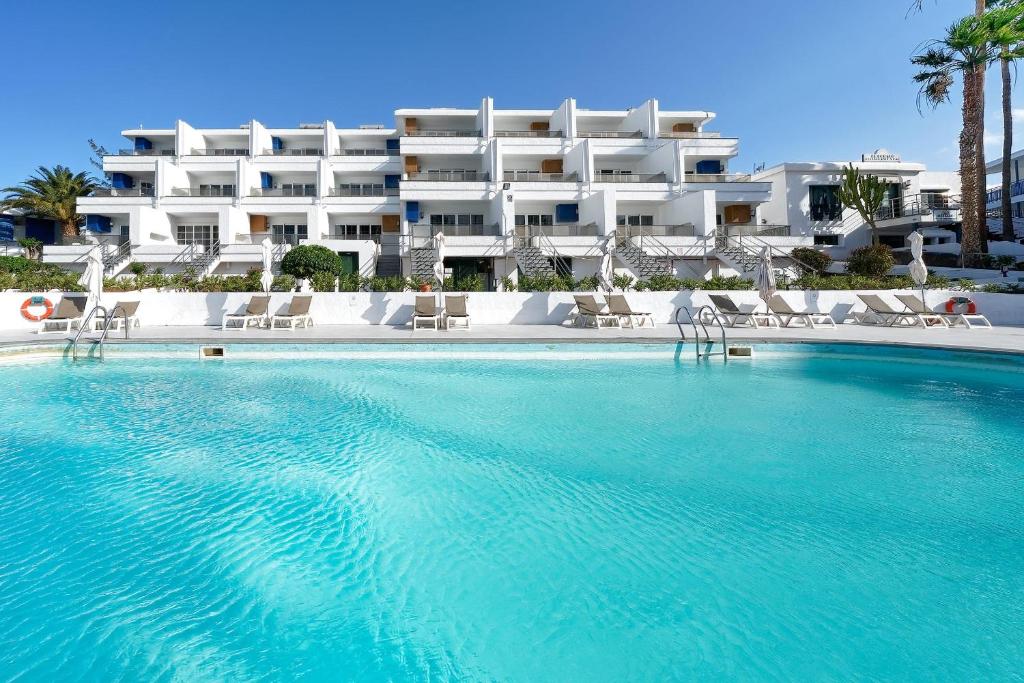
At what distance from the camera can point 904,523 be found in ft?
11.3

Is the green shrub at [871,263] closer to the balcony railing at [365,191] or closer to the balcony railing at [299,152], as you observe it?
the balcony railing at [365,191]

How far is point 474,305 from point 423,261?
25.2ft

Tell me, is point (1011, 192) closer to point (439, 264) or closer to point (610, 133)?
point (610, 133)

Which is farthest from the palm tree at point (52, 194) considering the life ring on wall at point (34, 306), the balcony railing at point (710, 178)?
the balcony railing at point (710, 178)

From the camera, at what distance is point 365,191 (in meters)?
29.4

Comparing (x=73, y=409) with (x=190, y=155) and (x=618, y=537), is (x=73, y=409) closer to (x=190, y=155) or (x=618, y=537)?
(x=618, y=537)

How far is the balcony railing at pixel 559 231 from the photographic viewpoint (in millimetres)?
23438

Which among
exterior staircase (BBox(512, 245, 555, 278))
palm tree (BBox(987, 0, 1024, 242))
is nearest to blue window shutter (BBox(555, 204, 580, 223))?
exterior staircase (BBox(512, 245, 555, 278))

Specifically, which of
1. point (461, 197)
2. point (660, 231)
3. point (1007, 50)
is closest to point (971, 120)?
point (1007, 50)

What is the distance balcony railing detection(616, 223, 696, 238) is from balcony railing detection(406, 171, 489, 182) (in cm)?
897

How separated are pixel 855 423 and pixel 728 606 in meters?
4.68

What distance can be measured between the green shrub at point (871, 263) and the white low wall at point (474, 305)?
16.6ft

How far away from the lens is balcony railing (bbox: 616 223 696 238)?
23.6 meters

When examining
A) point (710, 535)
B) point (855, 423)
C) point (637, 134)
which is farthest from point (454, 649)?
point (637, 134)
